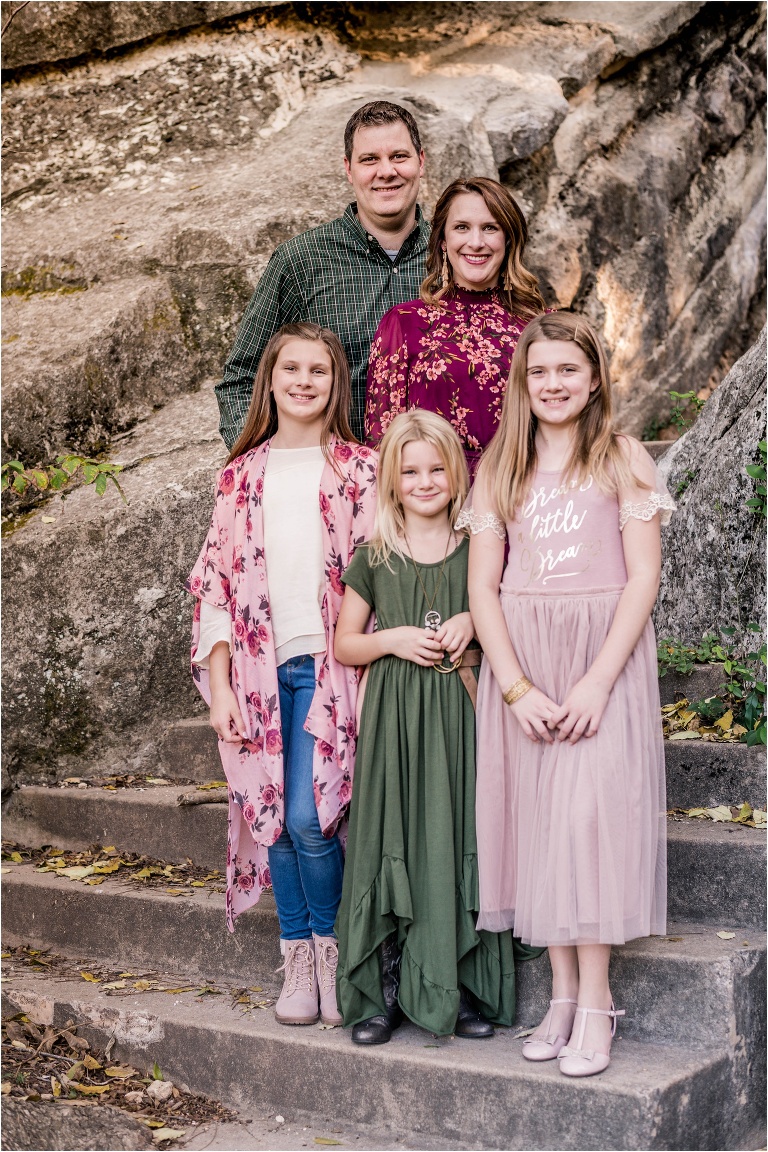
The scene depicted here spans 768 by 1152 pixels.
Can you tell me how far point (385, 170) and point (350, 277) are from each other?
0.34 metres

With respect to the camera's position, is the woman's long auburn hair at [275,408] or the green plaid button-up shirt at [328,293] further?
the green plaid button-up shirt at [328,293]

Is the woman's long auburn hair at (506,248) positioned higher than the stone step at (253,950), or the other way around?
the woman's long auburn hair at (506,248)

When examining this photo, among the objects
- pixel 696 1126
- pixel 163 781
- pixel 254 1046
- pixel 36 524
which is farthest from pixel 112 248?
pixel 696 1126

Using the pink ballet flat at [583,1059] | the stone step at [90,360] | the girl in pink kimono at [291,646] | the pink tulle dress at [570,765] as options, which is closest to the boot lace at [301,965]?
the girl in pink kimono at [291,646]

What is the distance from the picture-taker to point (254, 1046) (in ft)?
9.41

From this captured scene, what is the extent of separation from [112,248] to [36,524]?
6.08 feet

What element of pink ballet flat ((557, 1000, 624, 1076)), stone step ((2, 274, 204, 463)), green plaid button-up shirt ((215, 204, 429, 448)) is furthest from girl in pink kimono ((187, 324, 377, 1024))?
stone step ((2, 274, 204, 463))

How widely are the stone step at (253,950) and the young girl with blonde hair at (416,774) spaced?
281 millimetres

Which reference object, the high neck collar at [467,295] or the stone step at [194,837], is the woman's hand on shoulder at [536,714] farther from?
the high neck collar at [467,295]

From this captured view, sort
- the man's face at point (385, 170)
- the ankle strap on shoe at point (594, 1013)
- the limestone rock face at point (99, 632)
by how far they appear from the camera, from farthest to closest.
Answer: the limestone rock face at point (99, 632)
the man's face at point (385, 170)
the ankle strap on shoe at point (594, 1013)

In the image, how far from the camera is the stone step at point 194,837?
285 cm

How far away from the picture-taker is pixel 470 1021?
9.00 ft

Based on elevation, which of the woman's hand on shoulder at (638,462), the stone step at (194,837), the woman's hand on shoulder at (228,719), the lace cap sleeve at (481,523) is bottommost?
the stone step at (194,837)

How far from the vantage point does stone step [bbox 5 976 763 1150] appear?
7.86 feet
